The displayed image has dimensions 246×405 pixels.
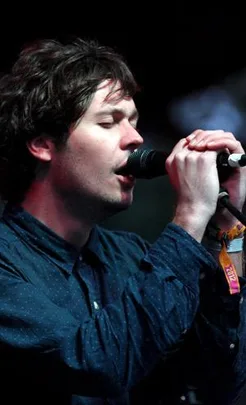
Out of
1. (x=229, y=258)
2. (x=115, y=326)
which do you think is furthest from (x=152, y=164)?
(x=115, y=326)

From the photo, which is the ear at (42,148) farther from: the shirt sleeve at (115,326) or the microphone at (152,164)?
the shirt sleeve at (115,326)

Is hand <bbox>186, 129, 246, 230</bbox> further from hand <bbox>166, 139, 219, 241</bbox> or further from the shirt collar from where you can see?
the shirt collar

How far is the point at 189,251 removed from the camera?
4.96 feet

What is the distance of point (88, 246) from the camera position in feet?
6.21

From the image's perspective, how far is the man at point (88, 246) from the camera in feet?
4.86

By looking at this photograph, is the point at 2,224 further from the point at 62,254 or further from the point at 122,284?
the point at 122,284

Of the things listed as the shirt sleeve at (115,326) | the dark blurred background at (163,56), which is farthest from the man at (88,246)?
the dark blurred background at (163,56)

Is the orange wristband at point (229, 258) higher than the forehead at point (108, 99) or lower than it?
lower

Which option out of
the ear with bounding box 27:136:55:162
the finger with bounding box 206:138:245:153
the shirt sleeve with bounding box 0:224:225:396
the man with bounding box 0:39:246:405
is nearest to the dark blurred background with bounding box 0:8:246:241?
the man with bounding box 0:39:246:405

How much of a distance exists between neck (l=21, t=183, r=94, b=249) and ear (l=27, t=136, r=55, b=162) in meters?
0.12

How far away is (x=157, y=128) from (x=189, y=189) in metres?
1.49

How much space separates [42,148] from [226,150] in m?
0.61

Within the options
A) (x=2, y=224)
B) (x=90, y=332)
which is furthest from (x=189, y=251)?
(x=2, y=224)

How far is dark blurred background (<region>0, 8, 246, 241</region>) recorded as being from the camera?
2.66 meters
